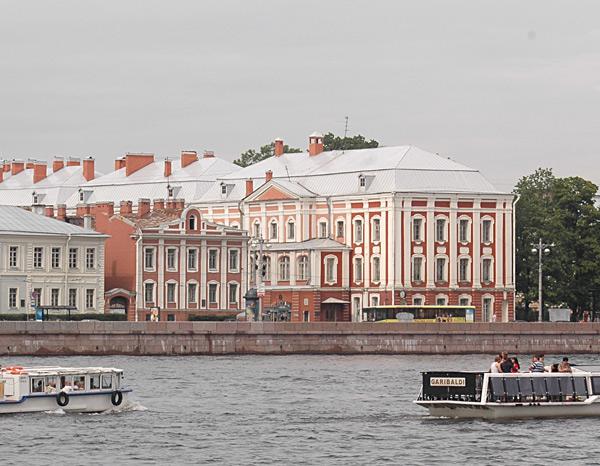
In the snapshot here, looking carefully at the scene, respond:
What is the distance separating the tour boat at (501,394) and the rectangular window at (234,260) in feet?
214

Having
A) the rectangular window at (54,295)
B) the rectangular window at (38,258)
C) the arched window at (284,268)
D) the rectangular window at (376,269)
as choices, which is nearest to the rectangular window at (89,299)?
the rectangular window at (54,295)

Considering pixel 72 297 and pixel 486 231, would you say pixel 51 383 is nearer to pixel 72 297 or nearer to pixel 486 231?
pixel 72 297

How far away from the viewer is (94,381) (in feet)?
196


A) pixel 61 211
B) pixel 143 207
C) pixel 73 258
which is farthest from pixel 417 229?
pixel 73 258

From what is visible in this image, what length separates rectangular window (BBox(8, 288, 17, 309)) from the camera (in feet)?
354

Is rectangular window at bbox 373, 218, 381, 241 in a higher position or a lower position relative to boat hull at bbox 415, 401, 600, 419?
higher

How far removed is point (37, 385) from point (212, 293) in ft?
204

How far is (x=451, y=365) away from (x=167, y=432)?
110 ft

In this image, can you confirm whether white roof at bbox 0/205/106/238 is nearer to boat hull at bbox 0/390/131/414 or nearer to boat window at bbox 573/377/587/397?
boat hull at bbox 0/390/131/414

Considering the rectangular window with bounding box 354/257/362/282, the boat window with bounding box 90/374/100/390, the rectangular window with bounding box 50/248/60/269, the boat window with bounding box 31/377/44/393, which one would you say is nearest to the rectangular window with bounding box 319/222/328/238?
the rectangular window with bounding box 354/257/362/282

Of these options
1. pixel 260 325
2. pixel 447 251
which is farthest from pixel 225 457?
pixel 447 251

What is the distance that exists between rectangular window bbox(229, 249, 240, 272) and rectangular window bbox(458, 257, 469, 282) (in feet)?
52.0

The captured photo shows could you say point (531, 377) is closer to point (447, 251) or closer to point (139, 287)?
point (139, 287)

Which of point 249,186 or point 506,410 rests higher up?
point 249,186
